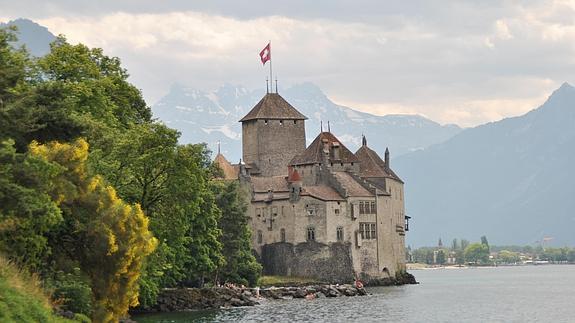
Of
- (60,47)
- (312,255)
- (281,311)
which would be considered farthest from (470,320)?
(312,255)

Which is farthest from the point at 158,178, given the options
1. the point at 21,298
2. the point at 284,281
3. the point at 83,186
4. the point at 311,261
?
the point at 311,261

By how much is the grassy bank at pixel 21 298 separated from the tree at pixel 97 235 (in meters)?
7.26

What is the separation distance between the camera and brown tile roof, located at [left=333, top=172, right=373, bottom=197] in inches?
4906

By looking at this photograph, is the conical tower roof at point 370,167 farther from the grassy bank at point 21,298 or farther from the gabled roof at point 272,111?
the grassy bank at point 21,298

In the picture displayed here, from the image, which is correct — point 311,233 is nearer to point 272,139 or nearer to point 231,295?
point 272,139

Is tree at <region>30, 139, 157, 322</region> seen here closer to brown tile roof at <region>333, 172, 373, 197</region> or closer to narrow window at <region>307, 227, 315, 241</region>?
narrow window at <region>307, 227, 315, 241</region>

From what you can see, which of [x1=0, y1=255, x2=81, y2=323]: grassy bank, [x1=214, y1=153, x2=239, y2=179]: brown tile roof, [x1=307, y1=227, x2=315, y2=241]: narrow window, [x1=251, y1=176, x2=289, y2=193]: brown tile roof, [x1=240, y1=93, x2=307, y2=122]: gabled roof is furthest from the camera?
[x1=240, y1=93, x2=307, y2=122]: gabled roof

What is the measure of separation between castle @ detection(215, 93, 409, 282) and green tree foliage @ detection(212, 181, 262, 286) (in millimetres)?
15318

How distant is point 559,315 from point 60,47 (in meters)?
39.0

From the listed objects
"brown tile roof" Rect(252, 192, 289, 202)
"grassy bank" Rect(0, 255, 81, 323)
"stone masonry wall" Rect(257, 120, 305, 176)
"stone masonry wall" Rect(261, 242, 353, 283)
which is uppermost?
"stone masonry wall" Rect(257, 120, 305, 176)

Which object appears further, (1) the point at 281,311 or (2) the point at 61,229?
(1) the point at 281,311

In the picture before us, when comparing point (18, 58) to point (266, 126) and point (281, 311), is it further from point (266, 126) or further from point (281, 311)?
point (266, 126)

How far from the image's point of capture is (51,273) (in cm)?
4369

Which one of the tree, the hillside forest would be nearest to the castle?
the hillside forest
